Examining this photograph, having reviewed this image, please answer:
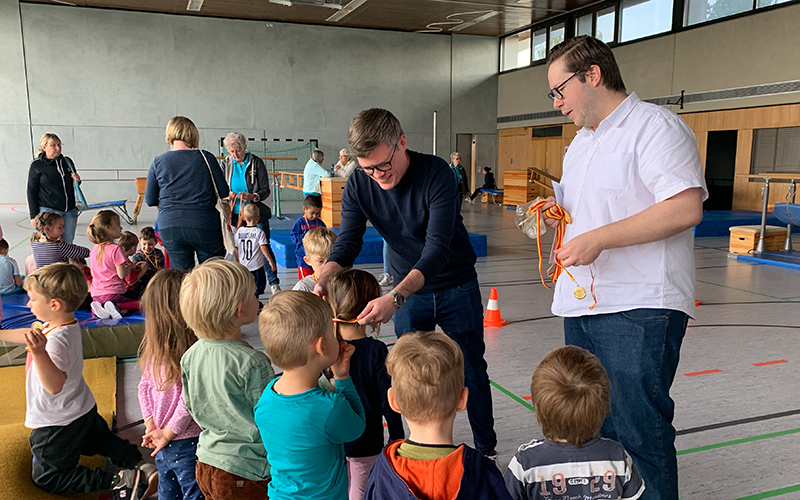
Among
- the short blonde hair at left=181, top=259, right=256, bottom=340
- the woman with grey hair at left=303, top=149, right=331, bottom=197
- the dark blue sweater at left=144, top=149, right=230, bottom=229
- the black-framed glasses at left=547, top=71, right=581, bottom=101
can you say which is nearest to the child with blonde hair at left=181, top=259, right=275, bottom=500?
the short blonde hair at left=181, top=259, right=256, bottom=340

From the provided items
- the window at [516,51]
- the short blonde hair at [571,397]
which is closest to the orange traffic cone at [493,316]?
the short blonde hair at [571,397]

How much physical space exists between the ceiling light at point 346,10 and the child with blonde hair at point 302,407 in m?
15.9

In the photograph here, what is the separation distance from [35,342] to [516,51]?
67.8 feet

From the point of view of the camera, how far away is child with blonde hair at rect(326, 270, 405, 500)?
1.91 meters

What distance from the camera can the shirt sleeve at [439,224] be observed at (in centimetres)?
214

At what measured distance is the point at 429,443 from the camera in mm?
1339

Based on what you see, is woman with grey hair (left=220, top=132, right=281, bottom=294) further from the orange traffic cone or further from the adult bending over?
→ the orange traffic cone

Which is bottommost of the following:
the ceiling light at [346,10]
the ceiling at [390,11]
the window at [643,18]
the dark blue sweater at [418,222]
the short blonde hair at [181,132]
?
the dark blue sweater at [418,222]

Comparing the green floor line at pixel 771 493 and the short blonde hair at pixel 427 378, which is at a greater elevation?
the short blonde hair at pixel 427 378

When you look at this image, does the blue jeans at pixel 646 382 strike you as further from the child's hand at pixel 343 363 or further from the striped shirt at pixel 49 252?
the striped shirt at pixel 49 252

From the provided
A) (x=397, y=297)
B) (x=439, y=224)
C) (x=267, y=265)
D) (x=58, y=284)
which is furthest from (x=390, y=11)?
(x=397, y=297)

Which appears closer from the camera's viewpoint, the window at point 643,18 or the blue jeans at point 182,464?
the blue jeans at point 182,464

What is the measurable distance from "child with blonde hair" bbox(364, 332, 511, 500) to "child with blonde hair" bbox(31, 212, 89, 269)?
4.40 metres

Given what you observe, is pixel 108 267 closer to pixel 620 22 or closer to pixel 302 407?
pixel 302 407
